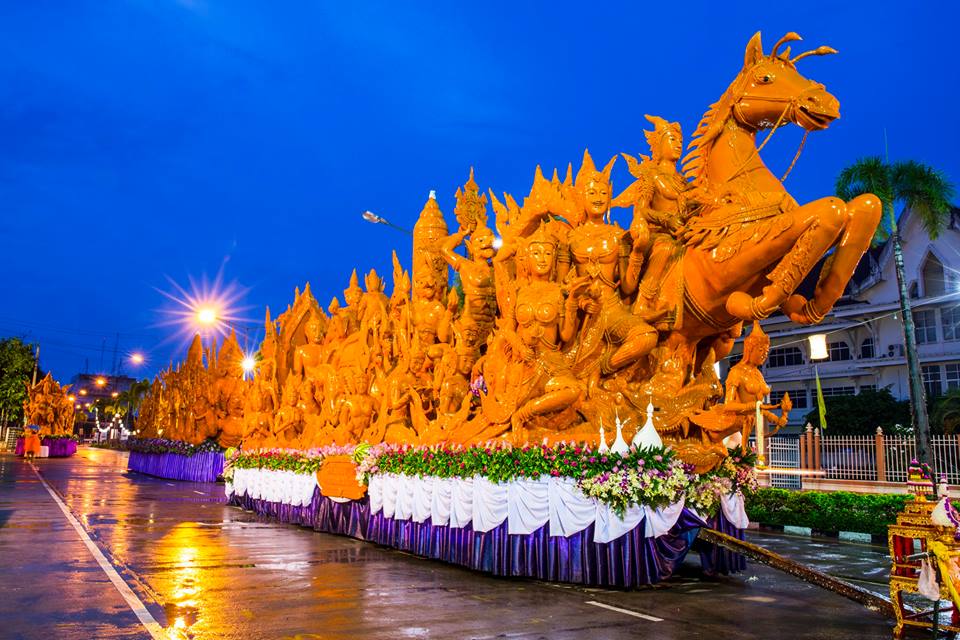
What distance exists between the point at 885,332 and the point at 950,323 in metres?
2.35

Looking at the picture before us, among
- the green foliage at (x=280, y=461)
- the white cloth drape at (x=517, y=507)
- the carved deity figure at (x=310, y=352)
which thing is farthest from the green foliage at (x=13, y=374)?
the white cloth drape at (x=517, y=507)

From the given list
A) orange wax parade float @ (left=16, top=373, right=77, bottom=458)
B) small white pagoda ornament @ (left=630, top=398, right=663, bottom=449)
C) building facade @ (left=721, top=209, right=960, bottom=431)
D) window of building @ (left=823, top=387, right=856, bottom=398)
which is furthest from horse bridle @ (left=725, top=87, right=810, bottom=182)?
orange wax parade float @ (left=16, top=373, right=77, bottom=458)

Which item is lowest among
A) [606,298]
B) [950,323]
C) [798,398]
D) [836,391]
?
[606,298]

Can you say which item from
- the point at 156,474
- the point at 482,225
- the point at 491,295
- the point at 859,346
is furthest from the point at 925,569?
the point at 156,474

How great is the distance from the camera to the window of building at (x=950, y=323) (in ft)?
84.4

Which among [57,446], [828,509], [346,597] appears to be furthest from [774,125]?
[57,446]

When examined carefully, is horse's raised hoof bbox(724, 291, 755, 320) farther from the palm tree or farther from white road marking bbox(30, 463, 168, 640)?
the palm tree

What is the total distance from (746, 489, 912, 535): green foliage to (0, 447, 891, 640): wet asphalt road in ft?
8.61

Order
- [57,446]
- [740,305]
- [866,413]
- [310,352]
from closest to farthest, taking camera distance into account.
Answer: [740,305], [310,352], [866,413], [57,446]

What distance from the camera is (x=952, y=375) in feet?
84.6

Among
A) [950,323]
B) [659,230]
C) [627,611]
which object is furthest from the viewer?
[950,323]

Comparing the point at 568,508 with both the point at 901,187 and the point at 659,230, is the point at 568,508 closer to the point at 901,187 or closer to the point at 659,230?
the point at 659,230

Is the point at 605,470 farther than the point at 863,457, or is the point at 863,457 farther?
the point at 863,457

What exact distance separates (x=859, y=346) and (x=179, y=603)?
93.7 ft
